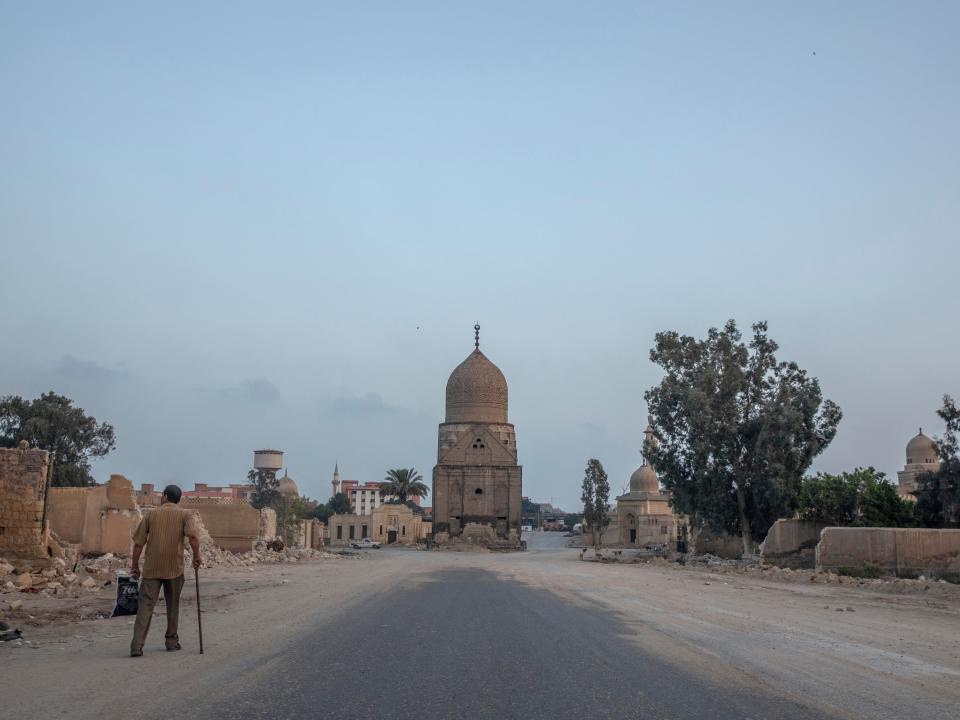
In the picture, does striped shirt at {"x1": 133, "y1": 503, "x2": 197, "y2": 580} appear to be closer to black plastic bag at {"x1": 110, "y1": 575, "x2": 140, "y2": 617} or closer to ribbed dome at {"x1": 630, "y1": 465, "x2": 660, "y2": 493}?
black plastic bag at {"x1": 110, "y1": 575, "x2": 140, "y2": 617}

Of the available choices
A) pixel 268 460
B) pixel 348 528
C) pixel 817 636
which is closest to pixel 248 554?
pixel 817 636

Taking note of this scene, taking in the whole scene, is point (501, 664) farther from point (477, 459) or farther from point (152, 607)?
point (477, 459)

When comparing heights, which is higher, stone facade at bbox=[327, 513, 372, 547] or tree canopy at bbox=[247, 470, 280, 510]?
tree canopy at bbox=[247, 470, 280, 510]

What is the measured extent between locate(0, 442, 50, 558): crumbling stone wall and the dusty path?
5.16 metres

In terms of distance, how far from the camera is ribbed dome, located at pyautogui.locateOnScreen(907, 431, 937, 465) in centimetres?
6638

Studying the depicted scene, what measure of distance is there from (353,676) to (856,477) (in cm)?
2705

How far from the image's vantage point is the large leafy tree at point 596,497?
80.6 metres

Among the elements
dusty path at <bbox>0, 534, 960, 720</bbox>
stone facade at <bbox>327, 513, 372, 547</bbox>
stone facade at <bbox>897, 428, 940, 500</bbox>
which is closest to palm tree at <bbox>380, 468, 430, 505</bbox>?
stone facade at <bbox>327, 513, 372, 547</bbox>

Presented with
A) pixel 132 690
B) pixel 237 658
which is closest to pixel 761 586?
pixel 237 658

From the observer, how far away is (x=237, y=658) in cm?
734

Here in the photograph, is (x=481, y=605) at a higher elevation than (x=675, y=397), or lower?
lower

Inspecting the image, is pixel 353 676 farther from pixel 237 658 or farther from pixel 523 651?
pixel 523 651

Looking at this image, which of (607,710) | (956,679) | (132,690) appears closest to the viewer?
(607,710)

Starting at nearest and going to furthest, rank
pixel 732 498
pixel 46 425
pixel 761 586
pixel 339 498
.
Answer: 1. pixel 761 586
2. pixel 732 498
3. pixel 46 425
4. pixel 339 498
